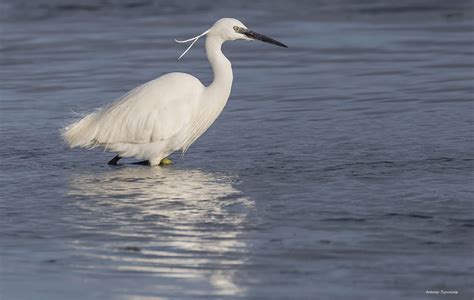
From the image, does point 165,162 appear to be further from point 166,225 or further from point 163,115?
point 166,225

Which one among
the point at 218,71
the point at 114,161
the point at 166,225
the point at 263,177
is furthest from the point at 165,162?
the point at 166,225

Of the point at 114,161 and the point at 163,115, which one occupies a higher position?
the point at 163,115

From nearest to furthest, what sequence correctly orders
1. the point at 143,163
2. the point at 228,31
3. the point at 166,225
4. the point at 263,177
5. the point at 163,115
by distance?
the point at 166,225 → the point at 263,177 → the point at 163,115 → the point at 228,31 → the point at 143,163

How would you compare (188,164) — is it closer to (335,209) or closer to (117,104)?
(117,104)

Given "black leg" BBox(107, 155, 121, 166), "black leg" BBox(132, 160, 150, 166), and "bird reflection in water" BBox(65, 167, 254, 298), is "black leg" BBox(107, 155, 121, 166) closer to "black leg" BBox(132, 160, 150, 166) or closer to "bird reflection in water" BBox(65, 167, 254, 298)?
"black leg" BBox(132, 160, 150, 166)

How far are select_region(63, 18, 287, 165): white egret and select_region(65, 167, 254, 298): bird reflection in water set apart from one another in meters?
0.35

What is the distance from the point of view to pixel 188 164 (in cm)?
867

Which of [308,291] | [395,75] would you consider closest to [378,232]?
[308,291]

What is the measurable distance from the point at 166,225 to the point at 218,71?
2.57 metres

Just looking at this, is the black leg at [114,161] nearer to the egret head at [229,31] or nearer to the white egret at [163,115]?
the white egret at [163,115]

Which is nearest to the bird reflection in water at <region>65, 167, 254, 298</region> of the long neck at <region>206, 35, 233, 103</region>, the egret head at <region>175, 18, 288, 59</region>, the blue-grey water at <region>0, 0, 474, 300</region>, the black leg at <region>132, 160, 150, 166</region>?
the blue-grey water at <region>0, 0, 474, 300</region>

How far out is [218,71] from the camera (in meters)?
8.83

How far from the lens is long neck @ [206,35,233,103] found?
8797 millimetres

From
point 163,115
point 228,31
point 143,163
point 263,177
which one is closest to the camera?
point 263,177
